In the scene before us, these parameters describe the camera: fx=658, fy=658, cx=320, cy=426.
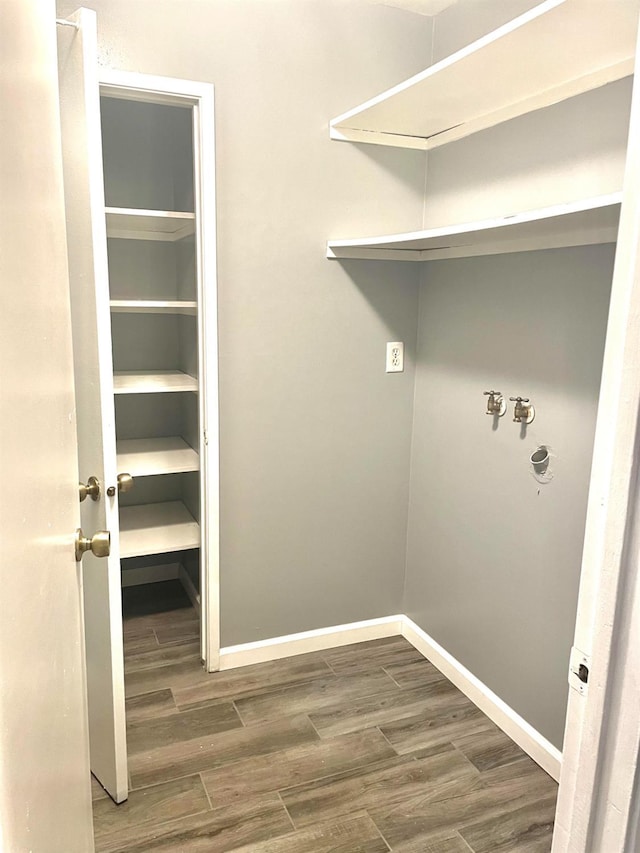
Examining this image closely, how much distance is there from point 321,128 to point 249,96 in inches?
11.2

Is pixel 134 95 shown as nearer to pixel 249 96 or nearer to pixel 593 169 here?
pixel 249 96

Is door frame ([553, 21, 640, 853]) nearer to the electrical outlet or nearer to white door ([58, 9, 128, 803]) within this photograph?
white door ([58, 9, 128, 803])

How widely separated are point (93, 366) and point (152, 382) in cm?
111

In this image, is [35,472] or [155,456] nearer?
[35,472]

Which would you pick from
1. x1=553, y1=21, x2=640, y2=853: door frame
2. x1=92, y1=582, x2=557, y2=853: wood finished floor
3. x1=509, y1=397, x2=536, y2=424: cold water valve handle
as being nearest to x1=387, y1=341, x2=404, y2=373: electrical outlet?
x1=509, y1=397, x2=536, y2=424: cold water valve handle

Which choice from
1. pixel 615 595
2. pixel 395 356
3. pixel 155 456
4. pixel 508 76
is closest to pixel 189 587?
pixel 155 456

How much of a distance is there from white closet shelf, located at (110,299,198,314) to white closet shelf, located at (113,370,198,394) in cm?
29

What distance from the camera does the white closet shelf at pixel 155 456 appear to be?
9.05 ft

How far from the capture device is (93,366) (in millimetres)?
1727

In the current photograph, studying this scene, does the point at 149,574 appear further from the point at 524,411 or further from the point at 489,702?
the point at 524,411

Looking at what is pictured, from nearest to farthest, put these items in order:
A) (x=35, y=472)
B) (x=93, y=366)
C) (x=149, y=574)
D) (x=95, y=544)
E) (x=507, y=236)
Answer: (x=35, y=472) → (x=95, y=544) → (x=93, y=366) → (x=507, y=236) → (x=149, y=574)

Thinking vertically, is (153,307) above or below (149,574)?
above

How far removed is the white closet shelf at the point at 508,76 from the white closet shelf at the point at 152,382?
1.15 metres

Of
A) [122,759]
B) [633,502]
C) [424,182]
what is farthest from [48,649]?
[424,182]
